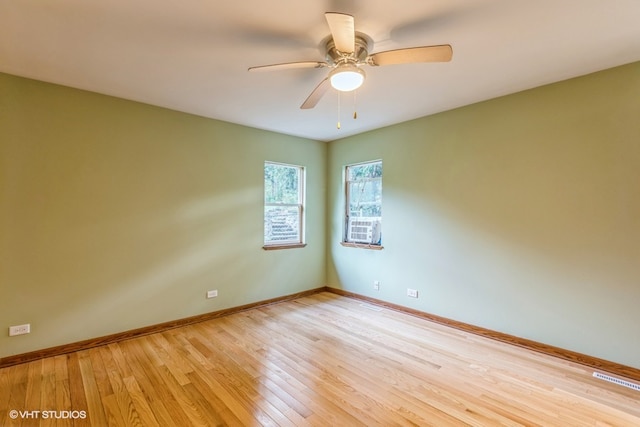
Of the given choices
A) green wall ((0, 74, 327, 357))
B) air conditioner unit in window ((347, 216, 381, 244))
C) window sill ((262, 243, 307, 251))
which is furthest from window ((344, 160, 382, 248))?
green wall ((0, 74, 327, 357))

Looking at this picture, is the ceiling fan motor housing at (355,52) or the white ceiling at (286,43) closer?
the white ceiling at (286,43)

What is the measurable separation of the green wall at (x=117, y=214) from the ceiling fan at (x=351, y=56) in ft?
6.74

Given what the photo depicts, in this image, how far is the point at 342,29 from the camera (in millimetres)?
1693

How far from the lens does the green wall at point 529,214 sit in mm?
2578

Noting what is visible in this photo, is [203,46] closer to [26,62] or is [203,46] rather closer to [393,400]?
[26,62]

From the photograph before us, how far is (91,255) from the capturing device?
3070 mm

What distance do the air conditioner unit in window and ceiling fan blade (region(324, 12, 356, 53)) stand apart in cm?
294

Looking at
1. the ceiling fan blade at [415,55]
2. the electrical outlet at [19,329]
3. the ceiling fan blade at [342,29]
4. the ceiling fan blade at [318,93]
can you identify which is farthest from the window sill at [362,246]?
the electrical outlet at [19,329]

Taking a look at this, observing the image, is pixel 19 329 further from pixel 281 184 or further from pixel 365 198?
pixel 365 198

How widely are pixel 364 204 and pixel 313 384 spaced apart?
286 centimetres

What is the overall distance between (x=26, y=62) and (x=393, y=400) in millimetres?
3941

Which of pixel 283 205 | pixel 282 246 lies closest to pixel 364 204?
pixel 283 205

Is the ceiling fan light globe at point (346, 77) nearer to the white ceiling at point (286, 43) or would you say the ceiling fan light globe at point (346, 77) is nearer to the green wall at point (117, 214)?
the white ceiling at point (286, 43)

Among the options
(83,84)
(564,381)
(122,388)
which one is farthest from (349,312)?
(83,84)
